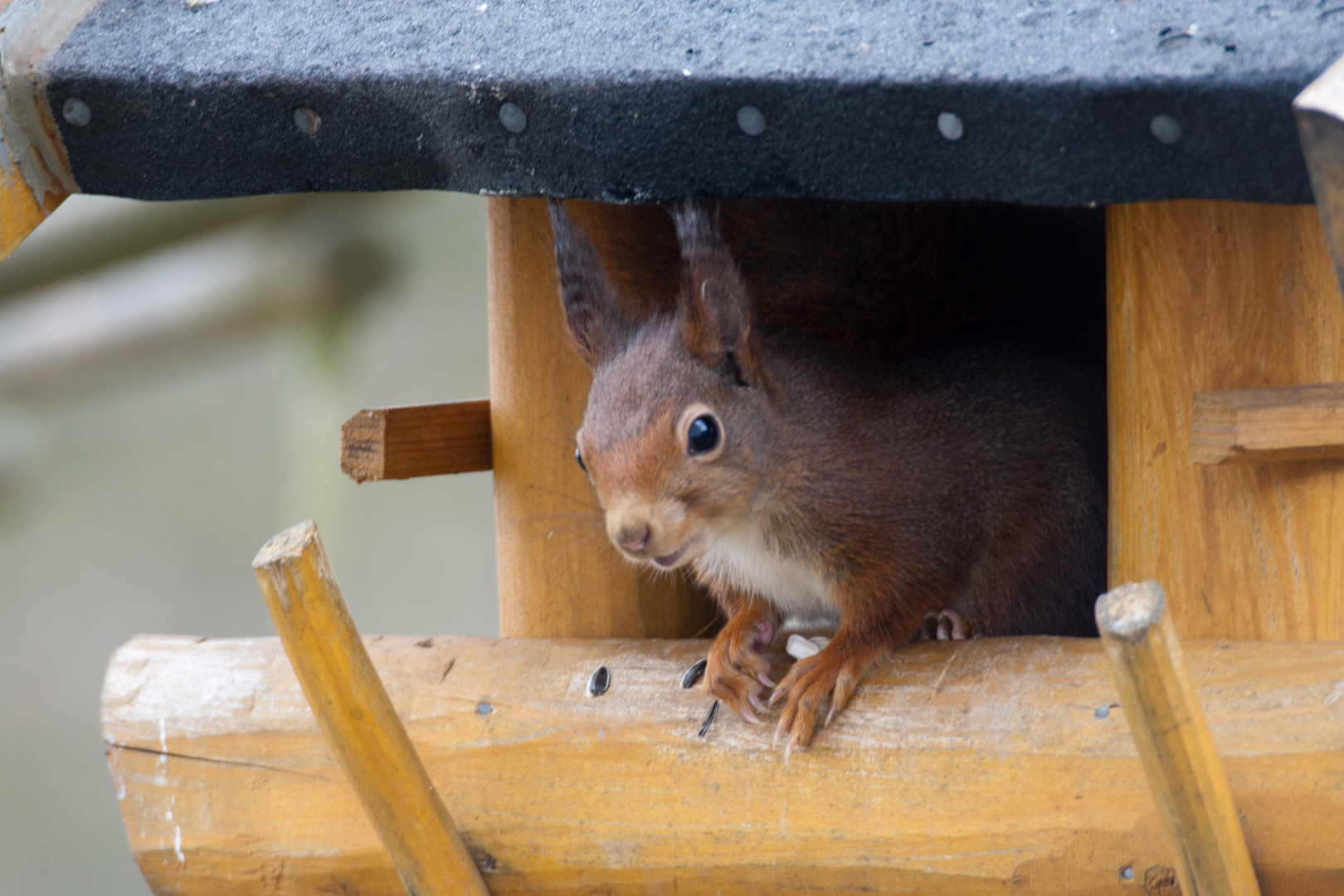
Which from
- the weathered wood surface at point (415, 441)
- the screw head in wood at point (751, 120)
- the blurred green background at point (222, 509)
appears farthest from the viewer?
the blurred green background at point (222, 509)

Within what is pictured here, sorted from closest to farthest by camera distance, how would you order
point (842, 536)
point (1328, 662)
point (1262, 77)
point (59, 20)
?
1. point (1262, 77)
2. point (1328, 662)
3. point (59, 20)
4. point (842, 536)

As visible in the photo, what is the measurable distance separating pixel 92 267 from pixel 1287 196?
396 cm

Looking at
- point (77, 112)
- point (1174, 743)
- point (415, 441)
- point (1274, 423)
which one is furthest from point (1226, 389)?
point (77, 112)

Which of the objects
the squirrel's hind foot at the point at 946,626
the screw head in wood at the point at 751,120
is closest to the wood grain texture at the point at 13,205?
the screw head in wood at the point at 751,120

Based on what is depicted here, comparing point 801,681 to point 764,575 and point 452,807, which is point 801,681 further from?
point 452,807

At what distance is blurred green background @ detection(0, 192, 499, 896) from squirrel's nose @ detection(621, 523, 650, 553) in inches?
156

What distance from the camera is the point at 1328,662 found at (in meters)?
1.30

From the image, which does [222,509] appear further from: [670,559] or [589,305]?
[670,559]

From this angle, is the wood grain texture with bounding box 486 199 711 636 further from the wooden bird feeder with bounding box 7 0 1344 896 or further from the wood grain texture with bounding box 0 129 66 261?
the wood grain texture with bounding box 0 129 66 261

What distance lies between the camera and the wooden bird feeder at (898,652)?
1.08 metres

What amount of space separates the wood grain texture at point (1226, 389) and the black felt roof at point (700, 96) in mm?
380

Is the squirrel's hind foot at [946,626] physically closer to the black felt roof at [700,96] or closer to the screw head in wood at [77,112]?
the black felt roof at [700,96]

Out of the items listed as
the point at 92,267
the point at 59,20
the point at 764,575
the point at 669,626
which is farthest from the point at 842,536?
the point at 92,267

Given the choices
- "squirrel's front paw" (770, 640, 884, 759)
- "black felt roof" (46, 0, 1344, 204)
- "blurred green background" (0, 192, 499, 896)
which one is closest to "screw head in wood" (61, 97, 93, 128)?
"black felt roof" (46, 0, 1344, 204)
